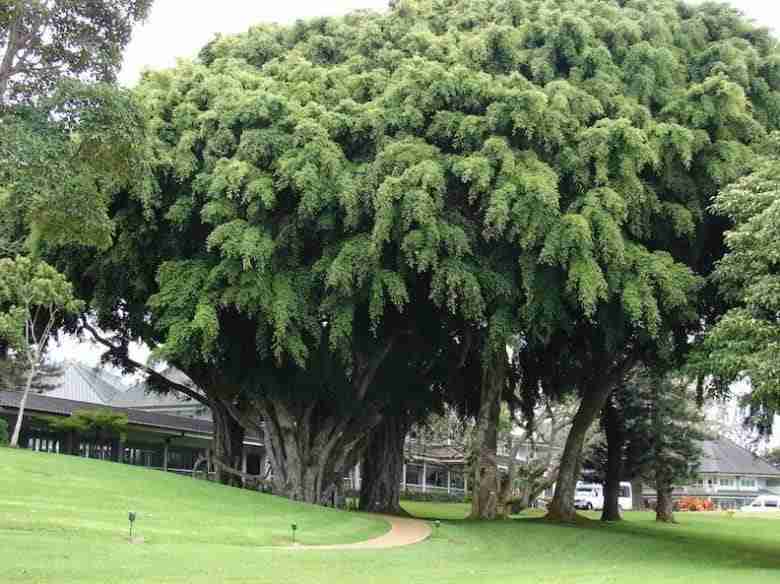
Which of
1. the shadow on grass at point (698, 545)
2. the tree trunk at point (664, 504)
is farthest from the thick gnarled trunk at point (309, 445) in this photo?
the tree trunk at point (664, 504)

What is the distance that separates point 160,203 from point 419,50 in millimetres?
8574

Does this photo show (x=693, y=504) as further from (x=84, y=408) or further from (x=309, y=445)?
(x=84, y=408)

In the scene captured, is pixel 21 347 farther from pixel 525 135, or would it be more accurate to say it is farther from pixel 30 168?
pixel 30 168

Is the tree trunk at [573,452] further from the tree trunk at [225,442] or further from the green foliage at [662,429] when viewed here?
the tree trunk at [225,442]

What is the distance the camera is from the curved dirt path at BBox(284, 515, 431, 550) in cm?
2053

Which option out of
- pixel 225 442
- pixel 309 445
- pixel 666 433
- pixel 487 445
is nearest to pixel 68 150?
pixel 309 445

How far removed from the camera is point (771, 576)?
17.6 metres

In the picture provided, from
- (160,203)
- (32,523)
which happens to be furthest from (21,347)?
(32,523)

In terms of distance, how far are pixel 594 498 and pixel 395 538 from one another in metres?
47.4

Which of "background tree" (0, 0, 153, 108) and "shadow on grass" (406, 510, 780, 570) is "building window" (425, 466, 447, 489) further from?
"background tree" (0, 0, 153, 108)

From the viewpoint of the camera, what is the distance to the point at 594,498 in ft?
223

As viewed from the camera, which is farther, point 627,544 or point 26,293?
point 26,293

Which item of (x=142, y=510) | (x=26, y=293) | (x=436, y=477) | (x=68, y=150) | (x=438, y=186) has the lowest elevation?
(x=142, y=510)

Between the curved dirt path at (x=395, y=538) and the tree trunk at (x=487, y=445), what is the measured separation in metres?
2.13
